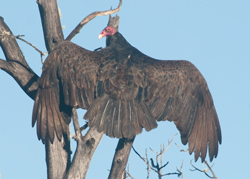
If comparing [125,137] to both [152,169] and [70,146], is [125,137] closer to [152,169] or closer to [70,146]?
[152,169]

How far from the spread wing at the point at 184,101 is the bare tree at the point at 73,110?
90cm

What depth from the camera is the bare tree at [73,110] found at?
4.42 metres

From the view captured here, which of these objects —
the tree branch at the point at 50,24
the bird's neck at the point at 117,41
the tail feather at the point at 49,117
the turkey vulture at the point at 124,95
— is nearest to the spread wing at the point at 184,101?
the turkey vulture at the point at 124,95

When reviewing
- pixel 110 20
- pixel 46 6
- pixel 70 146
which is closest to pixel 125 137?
pixel 70 146

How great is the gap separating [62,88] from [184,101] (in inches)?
67.3

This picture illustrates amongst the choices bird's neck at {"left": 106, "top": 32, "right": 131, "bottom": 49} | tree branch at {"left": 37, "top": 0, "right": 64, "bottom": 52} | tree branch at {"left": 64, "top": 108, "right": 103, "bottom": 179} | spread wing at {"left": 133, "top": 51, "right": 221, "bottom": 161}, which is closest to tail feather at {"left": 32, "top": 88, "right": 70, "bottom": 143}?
tree branch at {"left": 64, "top": 108, "right": 103, "bottom": 179}

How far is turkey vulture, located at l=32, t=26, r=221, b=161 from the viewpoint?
477 cm

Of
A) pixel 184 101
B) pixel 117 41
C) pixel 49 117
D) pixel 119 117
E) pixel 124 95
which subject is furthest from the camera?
pixel 117 41

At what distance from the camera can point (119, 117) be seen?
186 inches

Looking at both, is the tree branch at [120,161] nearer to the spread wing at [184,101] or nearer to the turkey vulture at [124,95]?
the turkey vulture at [124,95]

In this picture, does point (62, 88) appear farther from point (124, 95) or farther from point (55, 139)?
point (124, 95)

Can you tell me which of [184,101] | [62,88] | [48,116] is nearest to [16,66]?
[62,88]

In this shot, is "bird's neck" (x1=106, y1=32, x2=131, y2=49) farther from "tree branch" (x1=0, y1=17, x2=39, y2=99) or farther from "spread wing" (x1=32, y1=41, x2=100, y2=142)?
"tree branch" (x1=0, y1=17, x2=39, y2=99)

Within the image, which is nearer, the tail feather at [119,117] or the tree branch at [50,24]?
the tail feather at [119,117]
